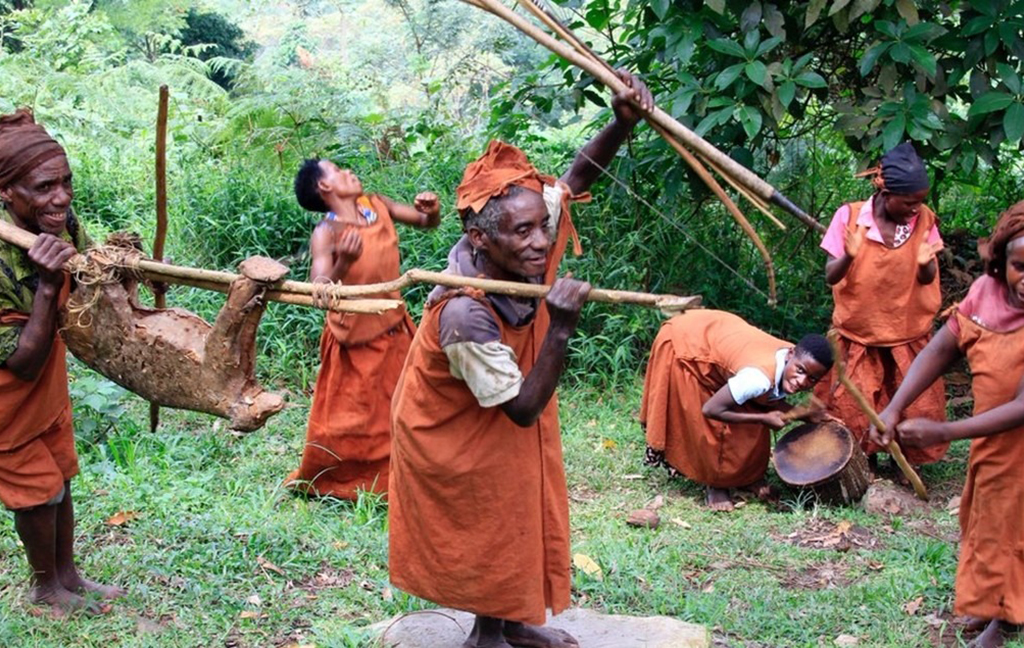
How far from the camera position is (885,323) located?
18.4 ft

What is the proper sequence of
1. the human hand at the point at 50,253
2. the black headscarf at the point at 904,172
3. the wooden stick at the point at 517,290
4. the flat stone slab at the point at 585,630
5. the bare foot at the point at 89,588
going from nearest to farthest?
Result: the wooden stick at the point at 517,290 < the human hand at the point at 50,253 < the flat stone slab at the point at 585,630 < the bare foot at the point at 89,588 < the black headscarf at the point at 904,172

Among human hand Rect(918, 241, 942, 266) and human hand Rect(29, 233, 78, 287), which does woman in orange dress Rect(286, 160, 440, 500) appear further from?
human hand Rect(918, 241, 942, 266)

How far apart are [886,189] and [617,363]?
2.18 meters

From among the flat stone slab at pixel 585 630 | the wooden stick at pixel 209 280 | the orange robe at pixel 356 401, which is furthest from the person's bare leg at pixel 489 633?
the orange robe at pixel 356 401

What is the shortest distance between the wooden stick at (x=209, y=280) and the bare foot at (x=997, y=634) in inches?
93.3

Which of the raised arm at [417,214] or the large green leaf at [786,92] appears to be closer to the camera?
the raised arm at [417,214]

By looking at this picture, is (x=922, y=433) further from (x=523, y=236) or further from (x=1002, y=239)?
(x=523, y=236)

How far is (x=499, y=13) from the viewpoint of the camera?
3.24 meters

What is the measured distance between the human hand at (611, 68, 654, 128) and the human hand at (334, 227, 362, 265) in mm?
1813

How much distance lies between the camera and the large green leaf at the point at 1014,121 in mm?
5586

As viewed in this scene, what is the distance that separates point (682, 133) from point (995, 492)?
1.74 m

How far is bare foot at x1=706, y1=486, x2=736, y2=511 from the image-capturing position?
555cm

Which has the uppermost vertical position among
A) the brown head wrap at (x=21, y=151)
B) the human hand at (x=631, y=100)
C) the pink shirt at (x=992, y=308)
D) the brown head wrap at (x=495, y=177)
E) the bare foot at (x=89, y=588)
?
the human hand at (x=631, y=100)

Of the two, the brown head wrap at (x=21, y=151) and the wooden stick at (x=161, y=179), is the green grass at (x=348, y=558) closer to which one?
the wooden stick at (x=161, y=179)
